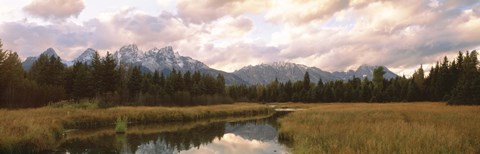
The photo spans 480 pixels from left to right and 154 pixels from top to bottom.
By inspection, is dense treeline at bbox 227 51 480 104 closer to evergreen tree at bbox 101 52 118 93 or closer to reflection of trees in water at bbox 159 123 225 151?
reflection of trees in water at bbox 159 123 225 151

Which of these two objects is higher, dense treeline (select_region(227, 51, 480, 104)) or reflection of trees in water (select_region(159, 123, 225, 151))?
dense treeline (select_region(227, 51, 480, 104))

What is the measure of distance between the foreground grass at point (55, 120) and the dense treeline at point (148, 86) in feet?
43.0

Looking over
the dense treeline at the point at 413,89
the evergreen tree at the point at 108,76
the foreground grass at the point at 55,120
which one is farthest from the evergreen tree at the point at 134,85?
the dense treeline at the point at 413,89

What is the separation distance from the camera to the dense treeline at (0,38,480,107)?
54750mm

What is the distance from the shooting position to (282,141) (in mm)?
26828

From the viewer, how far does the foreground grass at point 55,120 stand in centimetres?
1939

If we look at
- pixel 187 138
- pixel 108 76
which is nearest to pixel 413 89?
pixel 108 76

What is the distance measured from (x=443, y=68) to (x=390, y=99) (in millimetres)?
15302

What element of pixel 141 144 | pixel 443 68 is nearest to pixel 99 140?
pixel 141 144

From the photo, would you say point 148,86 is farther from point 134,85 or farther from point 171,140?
point 171,140

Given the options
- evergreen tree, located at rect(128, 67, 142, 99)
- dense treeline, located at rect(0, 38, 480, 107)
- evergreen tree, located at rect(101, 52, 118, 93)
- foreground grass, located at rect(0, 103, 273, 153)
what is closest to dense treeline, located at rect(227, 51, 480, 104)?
dense treeline, located at rect(0, 38, 480, 107)

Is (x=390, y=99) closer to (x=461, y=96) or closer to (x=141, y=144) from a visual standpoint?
(x=461, y=96)

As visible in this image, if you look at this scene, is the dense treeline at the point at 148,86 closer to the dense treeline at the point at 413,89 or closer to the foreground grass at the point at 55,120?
the dense treeline at the point at 413,89

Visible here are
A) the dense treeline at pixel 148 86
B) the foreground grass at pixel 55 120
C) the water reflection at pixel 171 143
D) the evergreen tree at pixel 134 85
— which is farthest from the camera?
the evergreen tree at pixel 134 85
